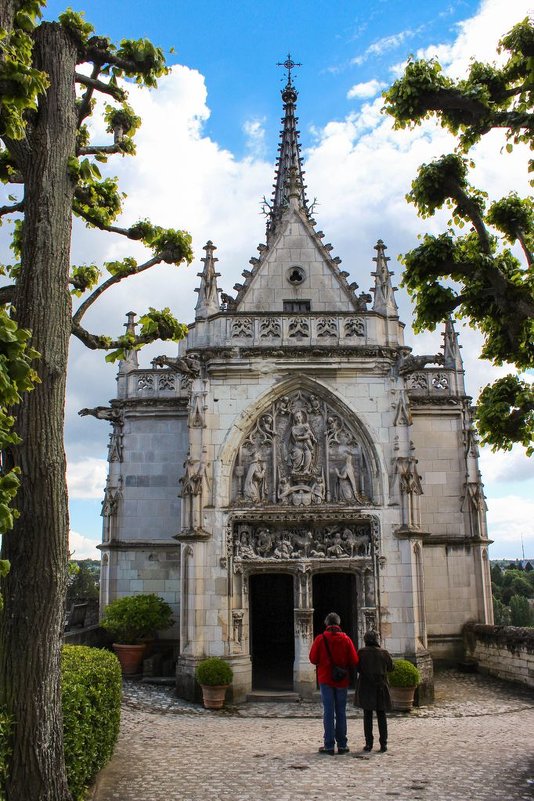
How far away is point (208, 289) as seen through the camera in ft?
60.2

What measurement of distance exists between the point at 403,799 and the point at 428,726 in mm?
5566

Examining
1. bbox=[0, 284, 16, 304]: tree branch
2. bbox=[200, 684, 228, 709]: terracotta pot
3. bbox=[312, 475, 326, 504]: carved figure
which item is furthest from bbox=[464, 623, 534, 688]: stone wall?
bbox=[0, 284, 16, 304]: tree branch

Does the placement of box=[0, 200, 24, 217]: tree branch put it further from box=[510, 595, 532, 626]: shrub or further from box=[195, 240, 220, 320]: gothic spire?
box=[510, 595, 532, 626]: shrub

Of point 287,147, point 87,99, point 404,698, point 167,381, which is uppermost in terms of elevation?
point 287,147

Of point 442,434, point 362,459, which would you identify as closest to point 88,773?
point 362,459

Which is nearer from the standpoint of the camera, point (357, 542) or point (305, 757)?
point (305, 757)

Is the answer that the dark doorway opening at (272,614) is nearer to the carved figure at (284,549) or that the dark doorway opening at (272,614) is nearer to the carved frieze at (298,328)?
the carved figure at (284,549)

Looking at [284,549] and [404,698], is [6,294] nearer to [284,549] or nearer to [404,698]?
[284,549]

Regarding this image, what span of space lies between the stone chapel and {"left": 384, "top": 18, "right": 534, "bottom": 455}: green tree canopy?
255 inches

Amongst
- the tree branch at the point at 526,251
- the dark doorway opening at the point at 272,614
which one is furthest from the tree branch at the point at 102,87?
the dark doorway opening at the point at 272,614

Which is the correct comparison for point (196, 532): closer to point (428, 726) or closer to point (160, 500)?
point (160, 500)

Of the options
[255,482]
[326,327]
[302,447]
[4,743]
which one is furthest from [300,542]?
[4,743]

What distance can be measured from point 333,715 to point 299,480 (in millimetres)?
7362

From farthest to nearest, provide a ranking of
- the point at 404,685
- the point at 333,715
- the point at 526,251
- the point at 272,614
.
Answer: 1. the point at 272,614
2. the point at 404,685
3. the point at 333,715
4. the point at 526,251
